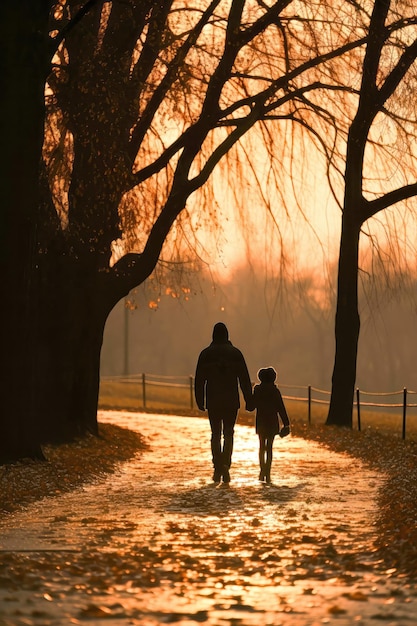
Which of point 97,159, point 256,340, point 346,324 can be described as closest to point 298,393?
point 256,340

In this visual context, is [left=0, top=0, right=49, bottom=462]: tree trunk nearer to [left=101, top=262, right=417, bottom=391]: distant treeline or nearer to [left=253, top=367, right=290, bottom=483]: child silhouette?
[left=253, top=367, right=290, bottom=483]: child silhouette

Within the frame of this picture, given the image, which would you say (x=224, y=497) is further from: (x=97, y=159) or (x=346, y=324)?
(x=346, y=324)

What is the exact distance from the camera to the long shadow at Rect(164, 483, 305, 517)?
512 inches

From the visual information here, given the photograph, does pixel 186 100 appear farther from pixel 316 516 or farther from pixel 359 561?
pixel 359 561

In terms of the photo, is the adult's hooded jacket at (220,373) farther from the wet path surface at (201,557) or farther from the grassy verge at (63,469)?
the grassy verge at (63,469)

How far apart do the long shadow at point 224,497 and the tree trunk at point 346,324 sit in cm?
1198

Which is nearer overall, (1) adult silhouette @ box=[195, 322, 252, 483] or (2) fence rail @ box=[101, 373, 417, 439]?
(1) adult silhouette @ box=[195, 322, 252, 483]

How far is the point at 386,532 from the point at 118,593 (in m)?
3.56

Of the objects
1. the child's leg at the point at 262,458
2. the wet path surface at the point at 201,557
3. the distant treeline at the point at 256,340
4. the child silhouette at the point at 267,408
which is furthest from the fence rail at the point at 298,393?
the wet path surface at the point at 201,557

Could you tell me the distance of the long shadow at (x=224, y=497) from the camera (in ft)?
42.6

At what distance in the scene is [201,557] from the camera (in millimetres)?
9781

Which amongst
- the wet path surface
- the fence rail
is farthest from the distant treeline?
the wet path surface

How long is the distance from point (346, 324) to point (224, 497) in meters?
13.8

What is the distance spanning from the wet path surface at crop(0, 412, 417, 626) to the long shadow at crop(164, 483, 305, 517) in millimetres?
14
